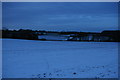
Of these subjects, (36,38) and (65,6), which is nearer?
(65,6)

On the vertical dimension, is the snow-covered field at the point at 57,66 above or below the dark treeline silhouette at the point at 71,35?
below

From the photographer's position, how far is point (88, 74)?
3.26 metres

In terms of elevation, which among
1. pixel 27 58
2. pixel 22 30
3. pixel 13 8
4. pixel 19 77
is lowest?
pixel 19 77

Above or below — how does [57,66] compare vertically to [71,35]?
below

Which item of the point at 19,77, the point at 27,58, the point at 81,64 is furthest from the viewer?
the point at 27,58

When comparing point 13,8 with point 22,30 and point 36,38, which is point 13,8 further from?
point 36,38

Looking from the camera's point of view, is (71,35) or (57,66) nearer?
(57,66)

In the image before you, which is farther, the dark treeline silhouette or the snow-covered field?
the dark treeline silhouette

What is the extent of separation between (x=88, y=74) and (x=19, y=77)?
1553 mm

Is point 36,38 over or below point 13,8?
below

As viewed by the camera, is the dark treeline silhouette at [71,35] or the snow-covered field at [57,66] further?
the dark treeline silhouette at [71,35]

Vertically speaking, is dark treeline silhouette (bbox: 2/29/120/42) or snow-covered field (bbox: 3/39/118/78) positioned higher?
dark treeline silhouette (bbox: 2/29/120/42)

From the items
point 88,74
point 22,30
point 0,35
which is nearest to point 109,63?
point 88,74

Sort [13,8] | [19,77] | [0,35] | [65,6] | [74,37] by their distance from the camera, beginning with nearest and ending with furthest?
1. [19,77]
2. [13,8]
3. [65,6]
4. [0,35]
5. [74,37]
